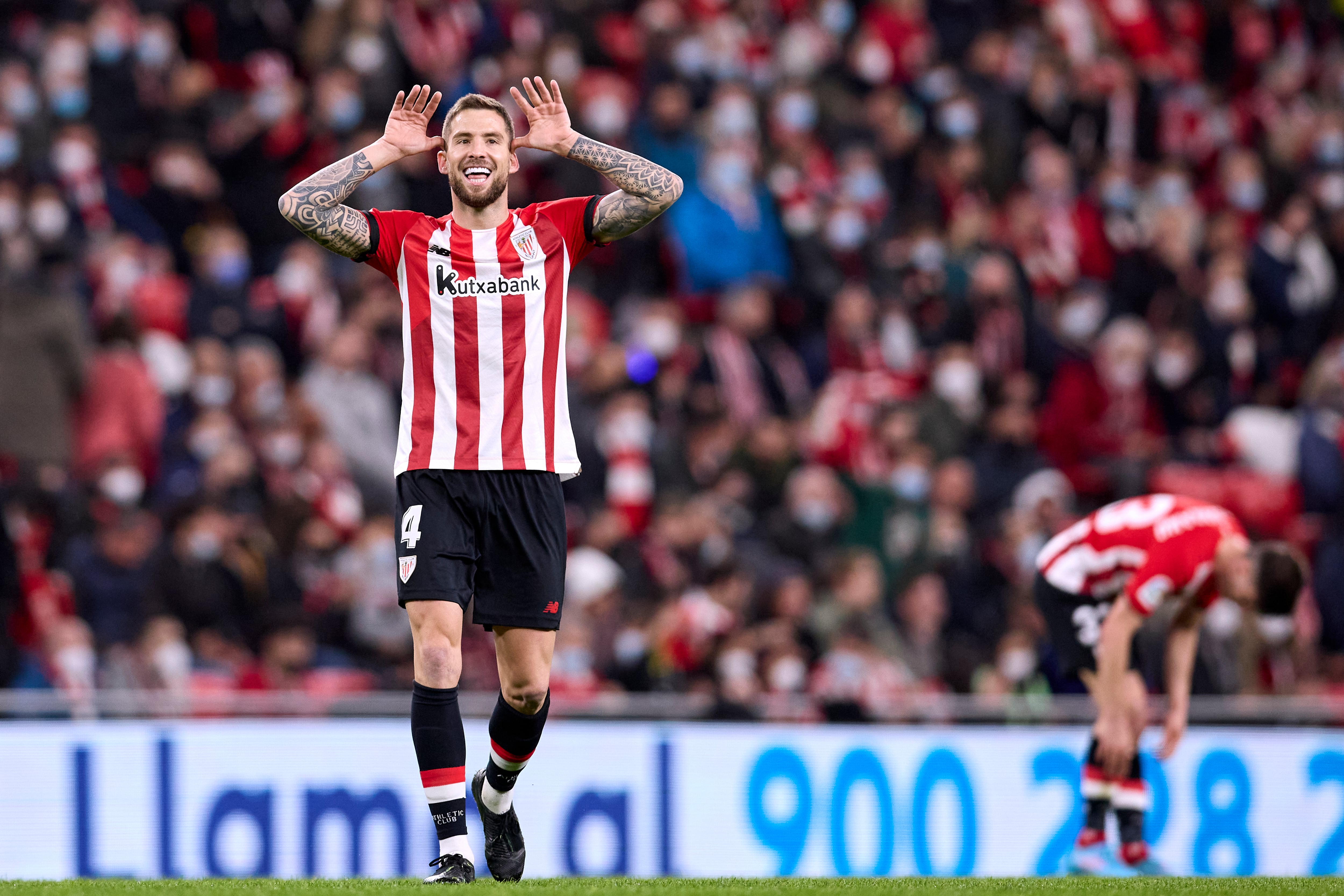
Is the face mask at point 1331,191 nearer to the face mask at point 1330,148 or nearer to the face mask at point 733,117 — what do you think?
the face mask at point 1330,148

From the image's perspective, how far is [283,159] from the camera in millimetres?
14914

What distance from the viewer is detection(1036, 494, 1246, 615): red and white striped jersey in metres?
8.73

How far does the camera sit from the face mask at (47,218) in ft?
43.7

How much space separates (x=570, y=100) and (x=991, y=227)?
3.75 metres

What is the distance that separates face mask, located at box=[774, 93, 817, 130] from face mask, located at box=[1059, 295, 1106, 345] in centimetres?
279

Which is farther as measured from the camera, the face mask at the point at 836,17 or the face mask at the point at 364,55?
the face mask at the point at 836,17

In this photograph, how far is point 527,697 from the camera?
→ 23.1 ft

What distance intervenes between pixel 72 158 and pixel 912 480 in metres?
6.46

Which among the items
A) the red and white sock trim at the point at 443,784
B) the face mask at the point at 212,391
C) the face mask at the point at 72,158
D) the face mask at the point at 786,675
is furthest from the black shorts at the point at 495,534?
the face mask at the point at 72,158

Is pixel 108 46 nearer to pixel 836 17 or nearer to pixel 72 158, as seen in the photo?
pixel 72 158

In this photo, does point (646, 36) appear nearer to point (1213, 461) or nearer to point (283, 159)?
point (283, 159)

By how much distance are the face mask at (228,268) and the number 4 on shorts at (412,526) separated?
7574 millimetres

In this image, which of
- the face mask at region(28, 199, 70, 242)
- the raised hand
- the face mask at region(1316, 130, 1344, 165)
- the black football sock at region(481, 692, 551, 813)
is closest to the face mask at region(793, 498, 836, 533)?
the face mask at region(28, 199, 70, 242)

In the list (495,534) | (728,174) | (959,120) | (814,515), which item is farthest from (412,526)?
(959,120)
